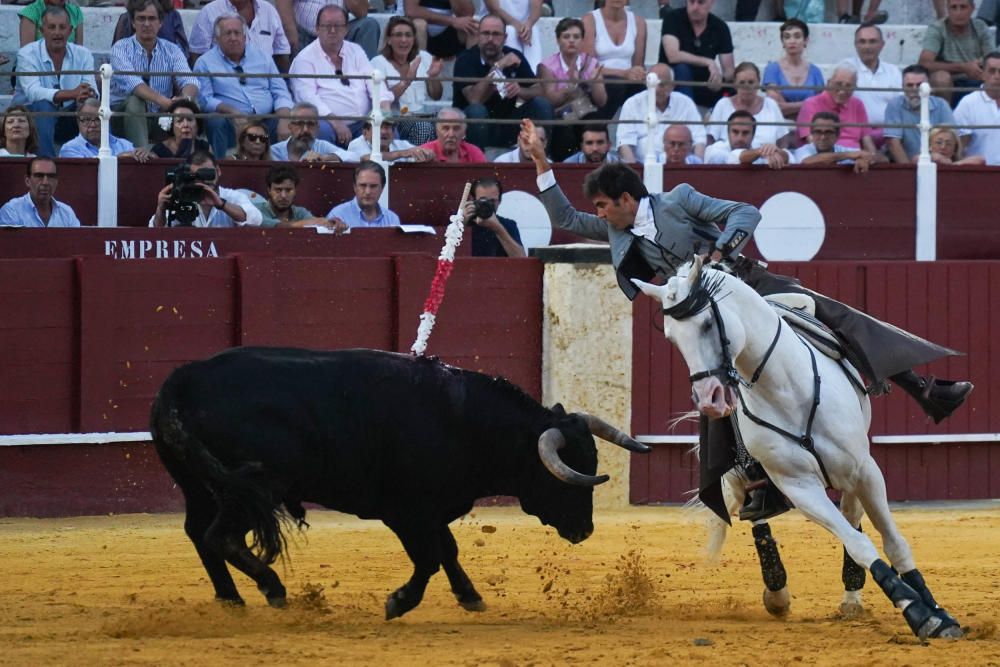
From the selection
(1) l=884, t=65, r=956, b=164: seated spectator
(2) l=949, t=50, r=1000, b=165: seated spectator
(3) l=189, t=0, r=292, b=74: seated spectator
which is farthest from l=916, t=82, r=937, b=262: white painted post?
(3) l=189, t=0, r=292, b=74: seated spectator

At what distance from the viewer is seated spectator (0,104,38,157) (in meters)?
10.3

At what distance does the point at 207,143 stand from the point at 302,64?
1325 mm

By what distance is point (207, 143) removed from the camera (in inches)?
415

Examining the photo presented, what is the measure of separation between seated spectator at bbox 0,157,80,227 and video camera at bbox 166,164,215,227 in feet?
2.04

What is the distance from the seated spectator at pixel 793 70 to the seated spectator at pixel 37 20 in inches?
205

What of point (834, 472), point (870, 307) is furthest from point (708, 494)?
point (870, 307)

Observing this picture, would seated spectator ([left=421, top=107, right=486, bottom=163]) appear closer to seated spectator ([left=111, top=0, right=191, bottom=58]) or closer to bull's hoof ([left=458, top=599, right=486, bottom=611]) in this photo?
seated spectator ([left=111, top=0, right=191, bottom=58])

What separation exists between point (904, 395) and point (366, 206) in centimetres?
377

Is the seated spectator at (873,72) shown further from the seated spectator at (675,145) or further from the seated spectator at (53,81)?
the seated spectator at (53,81)

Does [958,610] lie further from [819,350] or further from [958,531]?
[958,531]

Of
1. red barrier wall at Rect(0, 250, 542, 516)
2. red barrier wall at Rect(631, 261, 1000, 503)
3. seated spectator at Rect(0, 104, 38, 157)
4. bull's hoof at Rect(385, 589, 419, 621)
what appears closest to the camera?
bull's hoof at Rect(385, 589, 419, 621)

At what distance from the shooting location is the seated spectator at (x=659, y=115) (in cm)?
1184

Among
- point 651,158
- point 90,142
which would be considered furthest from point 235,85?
point 651,158

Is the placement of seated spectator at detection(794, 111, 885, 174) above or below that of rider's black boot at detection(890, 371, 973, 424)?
above
